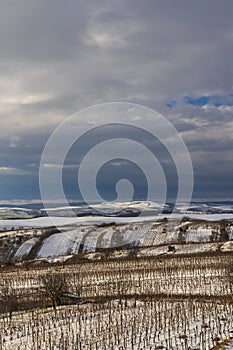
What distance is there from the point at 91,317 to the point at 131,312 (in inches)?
58.7

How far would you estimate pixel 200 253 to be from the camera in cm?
3619

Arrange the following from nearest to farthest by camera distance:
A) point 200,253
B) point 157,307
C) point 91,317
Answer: point 91,317 → point 157,307 → point 200,253

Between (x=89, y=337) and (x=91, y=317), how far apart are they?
2641 millimetres

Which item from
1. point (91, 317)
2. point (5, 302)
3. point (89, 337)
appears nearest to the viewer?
point (89, 337)

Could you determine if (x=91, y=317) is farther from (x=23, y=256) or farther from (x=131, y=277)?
(x=23, y=256)

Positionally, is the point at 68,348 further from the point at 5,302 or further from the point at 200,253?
the point at 200,253

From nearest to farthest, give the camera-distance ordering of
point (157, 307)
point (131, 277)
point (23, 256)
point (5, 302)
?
point (157, 307), point (5, 302), point (131, 277), point (23, 256)

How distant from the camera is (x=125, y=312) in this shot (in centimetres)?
1473

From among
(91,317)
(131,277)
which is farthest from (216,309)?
(131,277)

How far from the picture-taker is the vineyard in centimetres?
1080

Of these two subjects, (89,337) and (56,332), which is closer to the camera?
(89,337)

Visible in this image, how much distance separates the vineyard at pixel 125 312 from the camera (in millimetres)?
10805

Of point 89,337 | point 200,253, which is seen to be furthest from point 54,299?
point 200,253

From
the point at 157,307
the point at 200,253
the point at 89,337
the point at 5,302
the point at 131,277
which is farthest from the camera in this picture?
the point at 200,253
